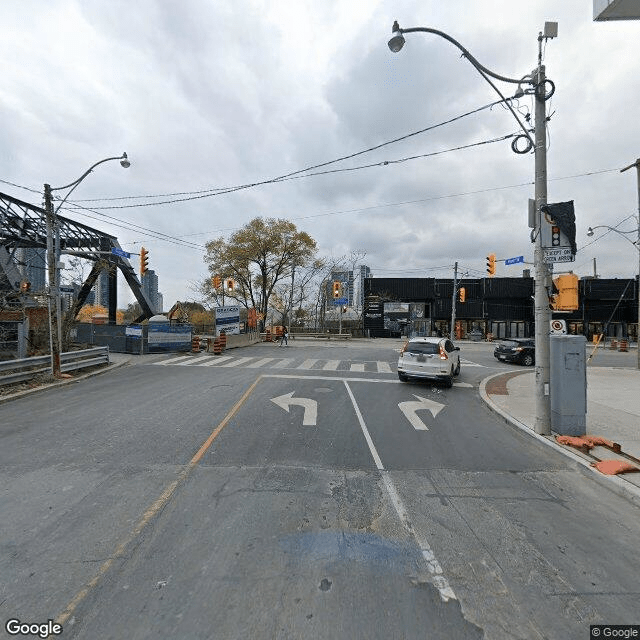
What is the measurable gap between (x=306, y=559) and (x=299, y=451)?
9.16 ft

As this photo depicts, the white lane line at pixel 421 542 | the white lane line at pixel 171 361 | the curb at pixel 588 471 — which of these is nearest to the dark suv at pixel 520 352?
the curb at pixel 588 471

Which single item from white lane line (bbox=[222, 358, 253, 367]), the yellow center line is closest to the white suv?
the yellow center line

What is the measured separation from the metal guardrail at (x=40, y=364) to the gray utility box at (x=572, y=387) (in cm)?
1379

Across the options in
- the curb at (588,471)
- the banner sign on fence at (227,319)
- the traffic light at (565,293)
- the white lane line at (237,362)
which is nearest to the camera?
the curb at (588,471)

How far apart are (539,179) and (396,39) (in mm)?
3714

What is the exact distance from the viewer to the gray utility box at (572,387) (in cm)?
681

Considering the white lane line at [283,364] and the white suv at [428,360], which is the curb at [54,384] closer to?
the white lane line at [283,364]

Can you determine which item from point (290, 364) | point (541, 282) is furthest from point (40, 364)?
point (541, 282)

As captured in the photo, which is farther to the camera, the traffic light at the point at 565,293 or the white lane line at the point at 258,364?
the white lane line at the point at 258,364

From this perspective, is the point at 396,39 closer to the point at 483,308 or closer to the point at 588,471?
the point at 588,471

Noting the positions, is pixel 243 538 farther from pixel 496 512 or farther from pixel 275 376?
pixel 275 376

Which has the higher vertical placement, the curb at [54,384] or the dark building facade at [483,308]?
the dark building facade at [483,308]

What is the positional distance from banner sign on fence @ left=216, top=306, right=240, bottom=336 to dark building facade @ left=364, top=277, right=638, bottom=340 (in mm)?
22141

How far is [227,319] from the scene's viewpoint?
2723 cm
